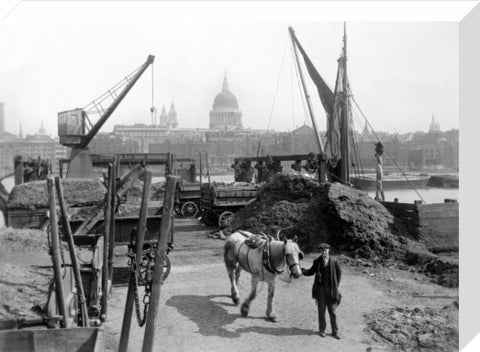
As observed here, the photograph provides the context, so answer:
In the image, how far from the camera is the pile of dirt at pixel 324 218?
9.33 meters

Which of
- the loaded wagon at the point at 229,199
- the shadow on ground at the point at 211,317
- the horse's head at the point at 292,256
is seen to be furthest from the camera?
the loaded wagon at the point at 229,199

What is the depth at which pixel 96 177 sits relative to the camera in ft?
34.1

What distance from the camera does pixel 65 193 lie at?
31.4ft

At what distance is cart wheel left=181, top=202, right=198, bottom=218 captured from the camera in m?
15.7

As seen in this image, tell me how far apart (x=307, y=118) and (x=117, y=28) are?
386 centimetres

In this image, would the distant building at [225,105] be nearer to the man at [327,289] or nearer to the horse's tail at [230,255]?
the horse's tail at [230,255]

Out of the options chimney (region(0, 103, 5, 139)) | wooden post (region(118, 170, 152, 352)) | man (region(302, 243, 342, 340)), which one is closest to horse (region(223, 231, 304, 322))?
man (region(302, 243, 342, 340))

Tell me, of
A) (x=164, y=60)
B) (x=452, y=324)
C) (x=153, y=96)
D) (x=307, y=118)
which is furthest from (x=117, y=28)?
(x=452, y=324)

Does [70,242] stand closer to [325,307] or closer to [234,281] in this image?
[234,281]

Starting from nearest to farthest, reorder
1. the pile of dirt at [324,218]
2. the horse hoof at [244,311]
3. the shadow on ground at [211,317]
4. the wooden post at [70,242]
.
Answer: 1. the wooden post at [70,242]
2. the shadow on ground at [211,317]
3. the horse hoof at [244,311]
4. the pile of dirt at [324,218]

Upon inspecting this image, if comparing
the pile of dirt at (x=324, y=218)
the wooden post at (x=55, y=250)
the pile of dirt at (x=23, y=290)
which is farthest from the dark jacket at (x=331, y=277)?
the pile of dirt at (x=324, y=218)

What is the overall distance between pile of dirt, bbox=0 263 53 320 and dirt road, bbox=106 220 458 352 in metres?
0.99

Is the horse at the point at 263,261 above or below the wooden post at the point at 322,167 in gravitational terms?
below

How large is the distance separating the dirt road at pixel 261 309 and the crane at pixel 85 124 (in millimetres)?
2941
